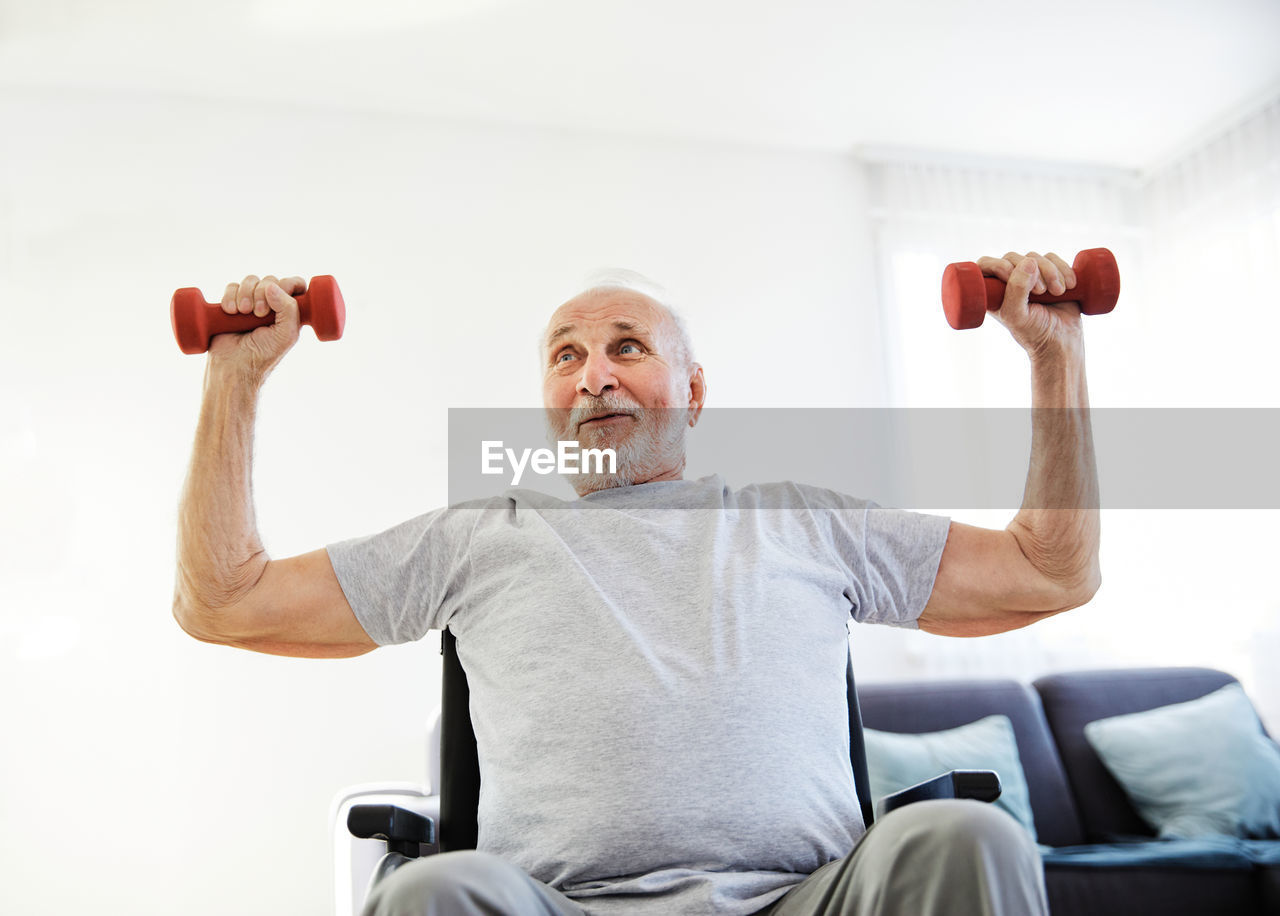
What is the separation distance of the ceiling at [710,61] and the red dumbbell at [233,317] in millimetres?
1912

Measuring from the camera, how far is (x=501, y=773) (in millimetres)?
1111

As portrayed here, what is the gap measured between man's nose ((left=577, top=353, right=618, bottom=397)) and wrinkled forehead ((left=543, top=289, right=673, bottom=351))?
43mm

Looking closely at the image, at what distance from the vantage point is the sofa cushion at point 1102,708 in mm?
2688

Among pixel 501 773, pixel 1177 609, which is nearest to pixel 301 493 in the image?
pixel 501 773

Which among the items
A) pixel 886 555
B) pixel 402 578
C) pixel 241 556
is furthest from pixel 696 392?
pixel 241 556

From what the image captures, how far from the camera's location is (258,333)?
1.27 metres

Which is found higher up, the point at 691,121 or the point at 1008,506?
the point at 691,121

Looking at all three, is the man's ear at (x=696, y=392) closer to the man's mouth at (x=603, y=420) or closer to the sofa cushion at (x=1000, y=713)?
the man's mouth at (x=603, y=420)

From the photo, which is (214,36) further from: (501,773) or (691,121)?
(501,773)

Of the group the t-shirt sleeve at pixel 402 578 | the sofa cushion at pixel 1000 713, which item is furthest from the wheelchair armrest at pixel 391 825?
the sofa cushion at pixel 1000 713

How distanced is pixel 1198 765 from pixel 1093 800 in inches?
10.9

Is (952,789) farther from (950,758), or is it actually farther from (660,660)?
(950,758)

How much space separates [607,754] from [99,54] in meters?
2.91

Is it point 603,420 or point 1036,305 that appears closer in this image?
point 1036,305
